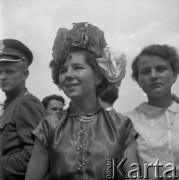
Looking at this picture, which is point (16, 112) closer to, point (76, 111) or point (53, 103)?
point (76, 111)

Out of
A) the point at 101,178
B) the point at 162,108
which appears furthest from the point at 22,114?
the point at 162,108

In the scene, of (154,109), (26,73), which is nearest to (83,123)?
(154,109)

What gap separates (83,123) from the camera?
208 cm

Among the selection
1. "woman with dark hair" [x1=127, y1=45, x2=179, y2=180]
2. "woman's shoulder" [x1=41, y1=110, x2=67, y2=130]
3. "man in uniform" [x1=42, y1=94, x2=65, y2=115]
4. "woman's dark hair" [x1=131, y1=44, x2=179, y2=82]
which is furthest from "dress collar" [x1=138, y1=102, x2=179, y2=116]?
"man in uniform" [x1=42, y1=94, x2=65, y2=115]

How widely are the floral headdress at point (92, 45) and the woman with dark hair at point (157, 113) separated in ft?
0.84

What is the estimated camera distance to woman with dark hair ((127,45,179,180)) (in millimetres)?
2172

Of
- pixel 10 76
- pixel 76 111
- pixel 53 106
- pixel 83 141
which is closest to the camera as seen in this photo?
pixel 83 141

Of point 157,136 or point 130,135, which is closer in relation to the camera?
point 130,135

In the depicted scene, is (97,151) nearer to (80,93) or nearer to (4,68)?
(80,93)

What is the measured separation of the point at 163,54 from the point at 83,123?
83cm

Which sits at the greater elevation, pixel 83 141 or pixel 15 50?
pixel 15 50

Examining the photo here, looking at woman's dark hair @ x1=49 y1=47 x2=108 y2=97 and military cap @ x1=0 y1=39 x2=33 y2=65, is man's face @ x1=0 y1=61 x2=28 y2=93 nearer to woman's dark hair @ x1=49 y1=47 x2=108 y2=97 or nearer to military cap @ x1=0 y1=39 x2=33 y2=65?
military cap @ x1=0 y1=39 x2=33 y2=65

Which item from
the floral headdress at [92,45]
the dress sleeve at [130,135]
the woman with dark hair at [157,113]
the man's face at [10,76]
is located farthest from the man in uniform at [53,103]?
the dress sleeve at [130,135]

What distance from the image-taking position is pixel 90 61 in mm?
2137
